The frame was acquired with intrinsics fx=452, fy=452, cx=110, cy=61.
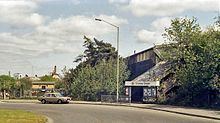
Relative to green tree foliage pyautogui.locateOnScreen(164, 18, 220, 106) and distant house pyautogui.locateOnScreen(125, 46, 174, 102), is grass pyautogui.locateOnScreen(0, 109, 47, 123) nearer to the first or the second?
green tree foliage pyautogui.locateOnScreen(164, 18, 220, 106)

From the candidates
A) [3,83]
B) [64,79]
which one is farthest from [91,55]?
[3,83]

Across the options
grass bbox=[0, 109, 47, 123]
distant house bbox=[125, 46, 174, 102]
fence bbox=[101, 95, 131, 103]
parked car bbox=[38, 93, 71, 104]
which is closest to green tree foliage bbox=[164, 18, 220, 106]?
distant house bbox=[125, 46, 174, 102]

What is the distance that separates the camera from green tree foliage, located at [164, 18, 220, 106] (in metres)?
38.6

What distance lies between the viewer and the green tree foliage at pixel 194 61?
38.6m

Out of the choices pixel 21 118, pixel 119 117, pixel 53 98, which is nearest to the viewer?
pixel 21 118

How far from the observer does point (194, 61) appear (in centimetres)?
4128

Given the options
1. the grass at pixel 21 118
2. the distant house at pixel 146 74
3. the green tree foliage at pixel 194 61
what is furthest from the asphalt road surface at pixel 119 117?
the distant house at pixel 146 74

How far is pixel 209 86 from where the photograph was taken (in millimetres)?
38906

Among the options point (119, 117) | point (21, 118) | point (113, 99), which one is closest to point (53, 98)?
point (113, 99)

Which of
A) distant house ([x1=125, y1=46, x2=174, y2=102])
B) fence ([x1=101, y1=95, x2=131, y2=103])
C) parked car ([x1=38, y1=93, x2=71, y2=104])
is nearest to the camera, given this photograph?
distant house ([x1=125, y1=46, x2=174, y2=102])

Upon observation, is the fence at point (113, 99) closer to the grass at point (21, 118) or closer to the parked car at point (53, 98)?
the parked car at point (53, 98)

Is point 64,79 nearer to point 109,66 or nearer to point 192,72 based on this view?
point 109,66

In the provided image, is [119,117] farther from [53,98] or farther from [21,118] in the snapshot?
[53,98]

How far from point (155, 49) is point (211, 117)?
1168 inches
